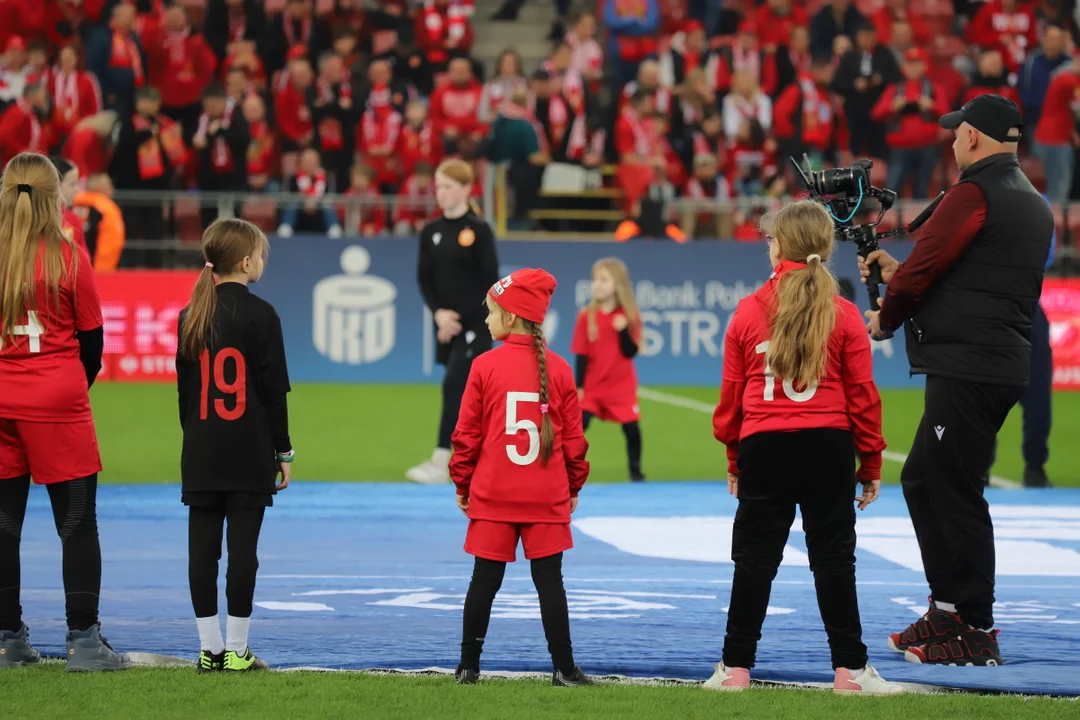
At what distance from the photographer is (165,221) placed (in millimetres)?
19047

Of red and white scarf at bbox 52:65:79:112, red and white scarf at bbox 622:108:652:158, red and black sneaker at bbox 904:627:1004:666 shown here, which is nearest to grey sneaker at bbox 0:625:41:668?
red and black sneaker at bbox 904:627:1004:666

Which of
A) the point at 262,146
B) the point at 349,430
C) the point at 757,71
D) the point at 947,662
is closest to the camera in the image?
the point at 947,662

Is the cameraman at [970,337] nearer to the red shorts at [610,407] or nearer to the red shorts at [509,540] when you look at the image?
the red shorts at [509,540]

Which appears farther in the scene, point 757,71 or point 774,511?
point 757,71

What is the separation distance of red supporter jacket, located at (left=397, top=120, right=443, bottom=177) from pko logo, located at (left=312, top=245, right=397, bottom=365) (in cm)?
318

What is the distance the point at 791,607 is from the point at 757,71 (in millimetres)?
17337

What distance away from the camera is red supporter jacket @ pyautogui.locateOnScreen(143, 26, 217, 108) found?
2164 cm

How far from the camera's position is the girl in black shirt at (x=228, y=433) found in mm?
5695

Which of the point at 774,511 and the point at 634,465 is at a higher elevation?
the point at 774,511

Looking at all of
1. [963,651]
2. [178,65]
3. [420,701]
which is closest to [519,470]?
[420,701]

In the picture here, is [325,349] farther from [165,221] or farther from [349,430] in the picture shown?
[349,430]

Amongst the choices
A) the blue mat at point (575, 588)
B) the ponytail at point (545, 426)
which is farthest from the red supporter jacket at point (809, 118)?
the ponytail at point (545, 426)

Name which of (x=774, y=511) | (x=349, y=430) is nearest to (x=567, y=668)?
(x=774, y=511)

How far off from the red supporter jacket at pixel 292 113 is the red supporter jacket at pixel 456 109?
1.81 m
